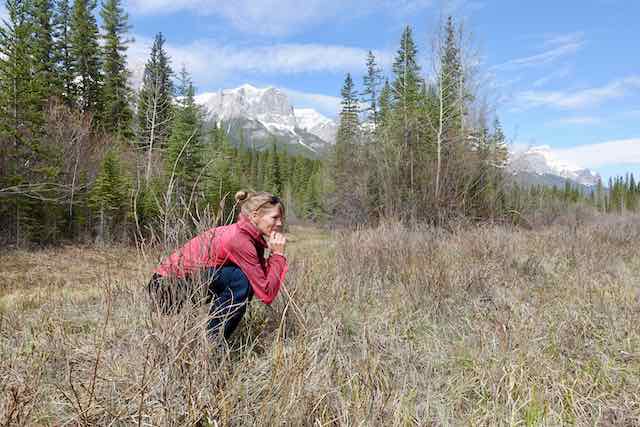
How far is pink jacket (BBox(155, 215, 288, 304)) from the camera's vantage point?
2020mm

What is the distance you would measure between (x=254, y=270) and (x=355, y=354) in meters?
0.94

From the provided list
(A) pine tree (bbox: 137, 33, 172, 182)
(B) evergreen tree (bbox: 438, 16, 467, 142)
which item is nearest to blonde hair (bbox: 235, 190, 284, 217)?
(B) evergreen tree (bbox: 438, 16, 467, 142)

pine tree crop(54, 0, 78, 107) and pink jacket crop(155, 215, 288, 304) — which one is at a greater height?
pine tree crop(54, 0, 78, 107)

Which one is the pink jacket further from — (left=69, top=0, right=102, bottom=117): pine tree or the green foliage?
(left=69, top=0, right=102, bottom=117): pine tree

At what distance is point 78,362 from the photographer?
2.13 meters

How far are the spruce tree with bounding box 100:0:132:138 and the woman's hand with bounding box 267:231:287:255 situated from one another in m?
23.6

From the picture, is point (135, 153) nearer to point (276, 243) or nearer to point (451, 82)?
point (451, 82)

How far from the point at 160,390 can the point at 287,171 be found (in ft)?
190

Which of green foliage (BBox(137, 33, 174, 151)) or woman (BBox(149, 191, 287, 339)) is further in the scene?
green foliage (BBox(137, 33, 174, 151))

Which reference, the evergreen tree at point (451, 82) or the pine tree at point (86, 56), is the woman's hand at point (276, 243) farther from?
the pine tree at point (86, 56)

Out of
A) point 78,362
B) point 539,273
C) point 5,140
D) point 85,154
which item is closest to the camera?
point 78,362

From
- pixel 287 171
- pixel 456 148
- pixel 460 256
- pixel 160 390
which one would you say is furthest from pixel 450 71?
pixel 287 171

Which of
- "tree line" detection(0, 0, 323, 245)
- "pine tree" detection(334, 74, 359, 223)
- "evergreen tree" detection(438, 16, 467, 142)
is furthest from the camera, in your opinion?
"pine tree" detection(334, 74, 359, 223)

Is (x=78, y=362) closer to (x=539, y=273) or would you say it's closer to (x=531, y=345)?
(x=531, y=345)
